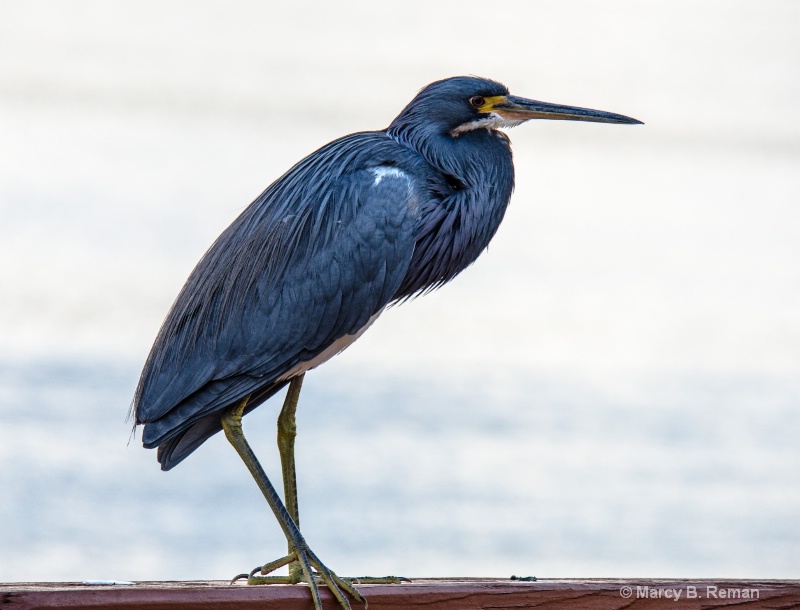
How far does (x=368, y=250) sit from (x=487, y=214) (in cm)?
44

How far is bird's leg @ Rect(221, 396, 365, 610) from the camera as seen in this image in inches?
83.0

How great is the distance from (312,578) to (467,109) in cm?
140

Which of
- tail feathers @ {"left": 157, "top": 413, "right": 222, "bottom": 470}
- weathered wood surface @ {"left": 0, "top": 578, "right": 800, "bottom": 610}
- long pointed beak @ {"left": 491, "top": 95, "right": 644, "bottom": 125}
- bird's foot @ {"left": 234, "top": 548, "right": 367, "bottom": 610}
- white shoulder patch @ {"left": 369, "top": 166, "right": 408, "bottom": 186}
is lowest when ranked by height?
weathered wood surface @ {"left": 0, "top": 578, "right": 800, "bottom": 610}

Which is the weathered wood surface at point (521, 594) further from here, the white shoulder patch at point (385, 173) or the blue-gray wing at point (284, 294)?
the white shoulder patch at point (385, 173)

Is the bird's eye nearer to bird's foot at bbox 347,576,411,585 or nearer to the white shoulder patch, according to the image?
the white shoulder patch

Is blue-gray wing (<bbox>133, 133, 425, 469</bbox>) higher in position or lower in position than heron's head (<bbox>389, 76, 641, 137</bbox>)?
lower

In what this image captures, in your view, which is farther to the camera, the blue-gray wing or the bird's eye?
the bird's eye

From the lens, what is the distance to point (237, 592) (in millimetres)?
1784

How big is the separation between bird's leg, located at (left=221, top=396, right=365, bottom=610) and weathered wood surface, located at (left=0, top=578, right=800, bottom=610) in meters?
0.06

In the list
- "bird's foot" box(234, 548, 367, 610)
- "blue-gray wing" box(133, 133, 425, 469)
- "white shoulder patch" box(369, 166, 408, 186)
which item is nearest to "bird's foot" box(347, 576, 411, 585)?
"bird's foot" box(234, 548, 367, 610)

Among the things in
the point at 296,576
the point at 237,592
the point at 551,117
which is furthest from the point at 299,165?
the point at 237,592

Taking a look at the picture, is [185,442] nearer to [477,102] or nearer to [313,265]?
[313,265]

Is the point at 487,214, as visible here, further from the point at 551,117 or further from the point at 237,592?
the point at 237,592

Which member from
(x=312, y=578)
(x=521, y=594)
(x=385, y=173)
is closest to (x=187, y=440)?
(x=312, y=578)
